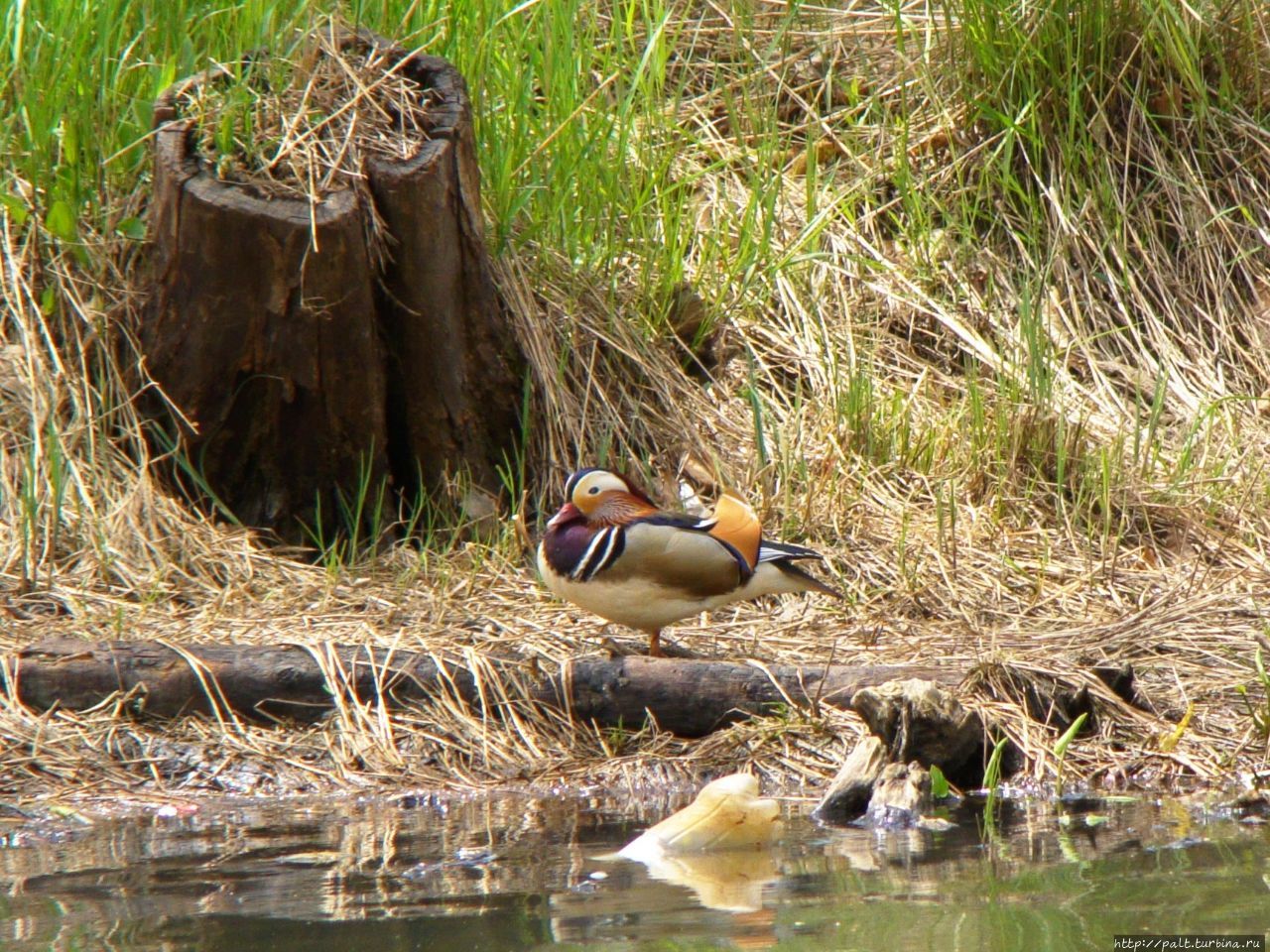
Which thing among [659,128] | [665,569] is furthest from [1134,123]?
[665,569]

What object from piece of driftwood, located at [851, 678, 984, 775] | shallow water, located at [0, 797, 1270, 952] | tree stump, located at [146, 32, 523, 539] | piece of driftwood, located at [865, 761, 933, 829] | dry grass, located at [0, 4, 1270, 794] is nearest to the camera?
shallow water, located at [0, 797, 1270, 952]

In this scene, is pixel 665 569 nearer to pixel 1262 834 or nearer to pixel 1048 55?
pixel 1262 834

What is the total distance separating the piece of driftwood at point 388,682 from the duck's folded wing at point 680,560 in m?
0.19

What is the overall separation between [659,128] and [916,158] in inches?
45.7

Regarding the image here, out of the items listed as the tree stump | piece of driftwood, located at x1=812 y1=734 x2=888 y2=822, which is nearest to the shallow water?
piece of driftwood, located at x1=812 y1=734 x2=888 y2=822

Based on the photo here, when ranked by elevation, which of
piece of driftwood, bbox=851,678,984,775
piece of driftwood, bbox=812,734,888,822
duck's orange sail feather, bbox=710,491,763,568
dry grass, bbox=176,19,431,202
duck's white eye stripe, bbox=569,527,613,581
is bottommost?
piece of driftwood, bbox=812,734,888,822

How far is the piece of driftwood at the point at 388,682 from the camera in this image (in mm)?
3328

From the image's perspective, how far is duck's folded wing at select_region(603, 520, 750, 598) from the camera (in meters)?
3.47

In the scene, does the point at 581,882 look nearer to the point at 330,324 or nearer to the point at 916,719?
the point at 916,719

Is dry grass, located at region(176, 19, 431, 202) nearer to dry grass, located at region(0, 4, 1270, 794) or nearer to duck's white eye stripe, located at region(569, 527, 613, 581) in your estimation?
dry grass, located at region(0, 4, 1270, 794)

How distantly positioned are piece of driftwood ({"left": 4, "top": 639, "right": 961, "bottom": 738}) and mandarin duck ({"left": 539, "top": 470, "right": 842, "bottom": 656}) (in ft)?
0.52

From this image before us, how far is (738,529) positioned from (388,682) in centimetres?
89

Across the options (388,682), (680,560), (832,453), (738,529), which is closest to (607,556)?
(680,560)

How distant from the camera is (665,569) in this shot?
3482mm
